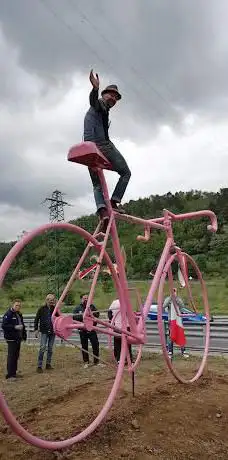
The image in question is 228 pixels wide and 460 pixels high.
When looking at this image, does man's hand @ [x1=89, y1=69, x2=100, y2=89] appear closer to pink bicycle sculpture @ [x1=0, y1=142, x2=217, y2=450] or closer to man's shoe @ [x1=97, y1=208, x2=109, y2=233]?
pink bicycle sculpture @ [x1=0, y1=142, x2=217, y2=450]

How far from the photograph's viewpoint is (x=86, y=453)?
14.5ft

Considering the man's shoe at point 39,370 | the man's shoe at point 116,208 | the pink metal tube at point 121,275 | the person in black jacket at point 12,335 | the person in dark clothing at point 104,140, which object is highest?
the person in dark clothing at point 104,140

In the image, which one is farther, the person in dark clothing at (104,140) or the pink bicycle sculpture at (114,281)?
the person in dark clothing at (104,140)

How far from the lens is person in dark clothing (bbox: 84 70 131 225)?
4.89 metres

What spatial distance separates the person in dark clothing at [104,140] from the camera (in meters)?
4.89

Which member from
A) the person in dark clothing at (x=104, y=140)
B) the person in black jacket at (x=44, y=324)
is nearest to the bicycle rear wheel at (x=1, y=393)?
the person in dark clothing at (x=104, y=140)

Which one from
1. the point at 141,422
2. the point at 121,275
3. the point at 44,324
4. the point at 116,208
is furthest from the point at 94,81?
the point at 44,324

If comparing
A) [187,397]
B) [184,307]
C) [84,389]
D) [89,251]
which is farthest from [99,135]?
[184,307]

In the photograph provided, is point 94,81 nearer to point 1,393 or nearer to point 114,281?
point 114,281

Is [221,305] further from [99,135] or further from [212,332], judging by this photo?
[99,135]

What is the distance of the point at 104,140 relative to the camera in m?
5.00

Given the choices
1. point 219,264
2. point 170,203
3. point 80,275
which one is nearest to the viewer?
point 80,275

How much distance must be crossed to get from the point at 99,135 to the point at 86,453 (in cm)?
293

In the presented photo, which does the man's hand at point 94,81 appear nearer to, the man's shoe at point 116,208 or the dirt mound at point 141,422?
the man's shoe at point 116,208
